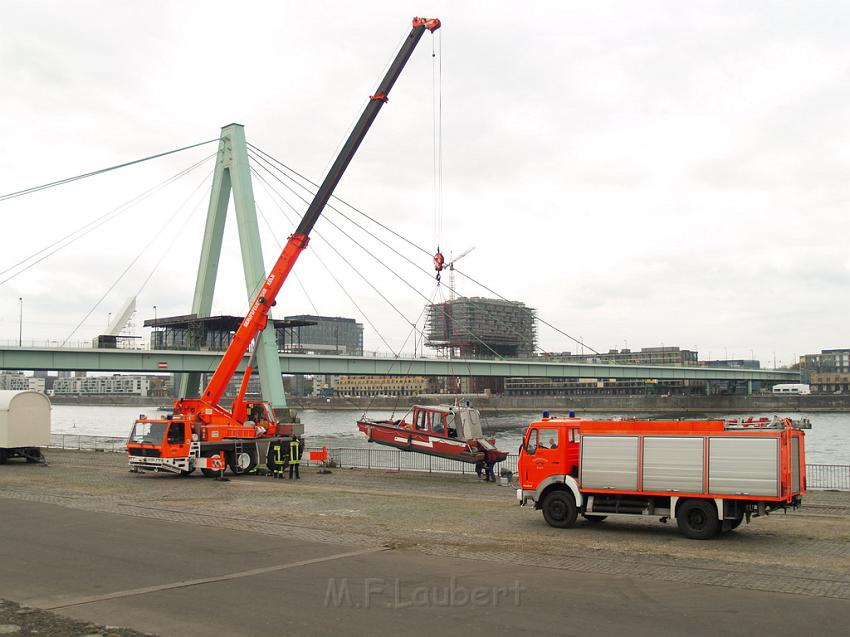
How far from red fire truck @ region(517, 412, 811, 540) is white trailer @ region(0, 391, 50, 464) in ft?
88.7

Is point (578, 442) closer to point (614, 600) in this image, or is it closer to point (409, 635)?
point (614, 600)

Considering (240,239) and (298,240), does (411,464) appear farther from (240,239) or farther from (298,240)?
(240,239)

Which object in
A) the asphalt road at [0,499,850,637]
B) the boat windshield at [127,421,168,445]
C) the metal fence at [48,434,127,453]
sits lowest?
the metal fence at [48,434,127,453]

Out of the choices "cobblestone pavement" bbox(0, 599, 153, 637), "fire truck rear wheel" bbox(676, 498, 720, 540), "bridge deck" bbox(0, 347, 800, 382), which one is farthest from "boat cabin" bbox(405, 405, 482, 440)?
"bridge deck" bbox(0, 347, 800, 382)

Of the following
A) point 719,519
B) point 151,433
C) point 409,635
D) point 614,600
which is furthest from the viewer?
point 151,433

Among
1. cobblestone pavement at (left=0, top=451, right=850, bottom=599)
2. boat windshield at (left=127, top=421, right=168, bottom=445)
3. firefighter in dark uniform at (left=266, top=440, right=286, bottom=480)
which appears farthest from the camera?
firefighter in dark uniform at (left=266, top=440, right=286, bottom=480)

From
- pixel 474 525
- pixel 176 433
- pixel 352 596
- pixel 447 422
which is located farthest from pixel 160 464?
pixel 352 596

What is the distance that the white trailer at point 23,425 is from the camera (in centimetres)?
3578

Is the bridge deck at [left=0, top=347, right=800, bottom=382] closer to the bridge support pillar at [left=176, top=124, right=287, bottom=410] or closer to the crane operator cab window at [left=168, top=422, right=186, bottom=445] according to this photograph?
the bridge support pillar at [left=176, top=124, right=287, bottom=410]

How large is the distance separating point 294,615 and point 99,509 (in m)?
12.3

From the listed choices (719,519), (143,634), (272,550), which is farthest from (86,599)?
(719,519)

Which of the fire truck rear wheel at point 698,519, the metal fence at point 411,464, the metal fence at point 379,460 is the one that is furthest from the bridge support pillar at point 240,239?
the fire truck rear wheel at point 698,519

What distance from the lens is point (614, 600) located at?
10773 mm

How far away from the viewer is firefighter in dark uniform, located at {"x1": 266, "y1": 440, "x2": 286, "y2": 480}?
31.6 m
